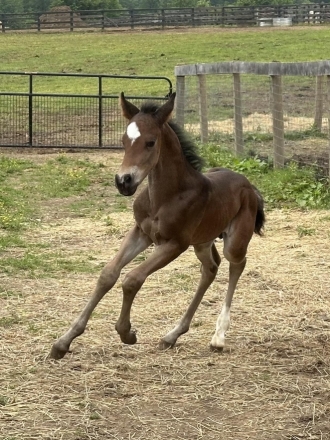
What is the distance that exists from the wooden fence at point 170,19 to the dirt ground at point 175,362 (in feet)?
121

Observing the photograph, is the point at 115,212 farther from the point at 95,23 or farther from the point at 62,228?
the point at 95,23

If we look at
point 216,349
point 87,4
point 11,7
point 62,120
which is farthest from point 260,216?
point 11,7

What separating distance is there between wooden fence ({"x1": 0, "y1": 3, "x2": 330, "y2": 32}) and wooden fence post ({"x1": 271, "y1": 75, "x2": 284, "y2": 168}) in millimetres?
31656

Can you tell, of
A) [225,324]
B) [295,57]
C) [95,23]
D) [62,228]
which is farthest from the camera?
[95,23]

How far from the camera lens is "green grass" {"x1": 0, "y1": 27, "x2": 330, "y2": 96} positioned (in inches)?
1031

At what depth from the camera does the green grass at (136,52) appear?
85.9ft

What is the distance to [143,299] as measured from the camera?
7.07 m

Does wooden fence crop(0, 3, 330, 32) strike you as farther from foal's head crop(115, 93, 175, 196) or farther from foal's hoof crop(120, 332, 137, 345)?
foal's hoof crop(120, 332, 137, 345)

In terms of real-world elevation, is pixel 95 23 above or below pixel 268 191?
above

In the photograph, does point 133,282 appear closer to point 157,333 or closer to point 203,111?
point 157,333

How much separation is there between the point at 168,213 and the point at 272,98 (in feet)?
25.2

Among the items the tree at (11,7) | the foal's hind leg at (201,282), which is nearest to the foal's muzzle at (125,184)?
the foal's hind leg at (201,282)

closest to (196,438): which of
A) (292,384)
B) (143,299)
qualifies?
(292,384)

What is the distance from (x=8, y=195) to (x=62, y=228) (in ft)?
7.15
